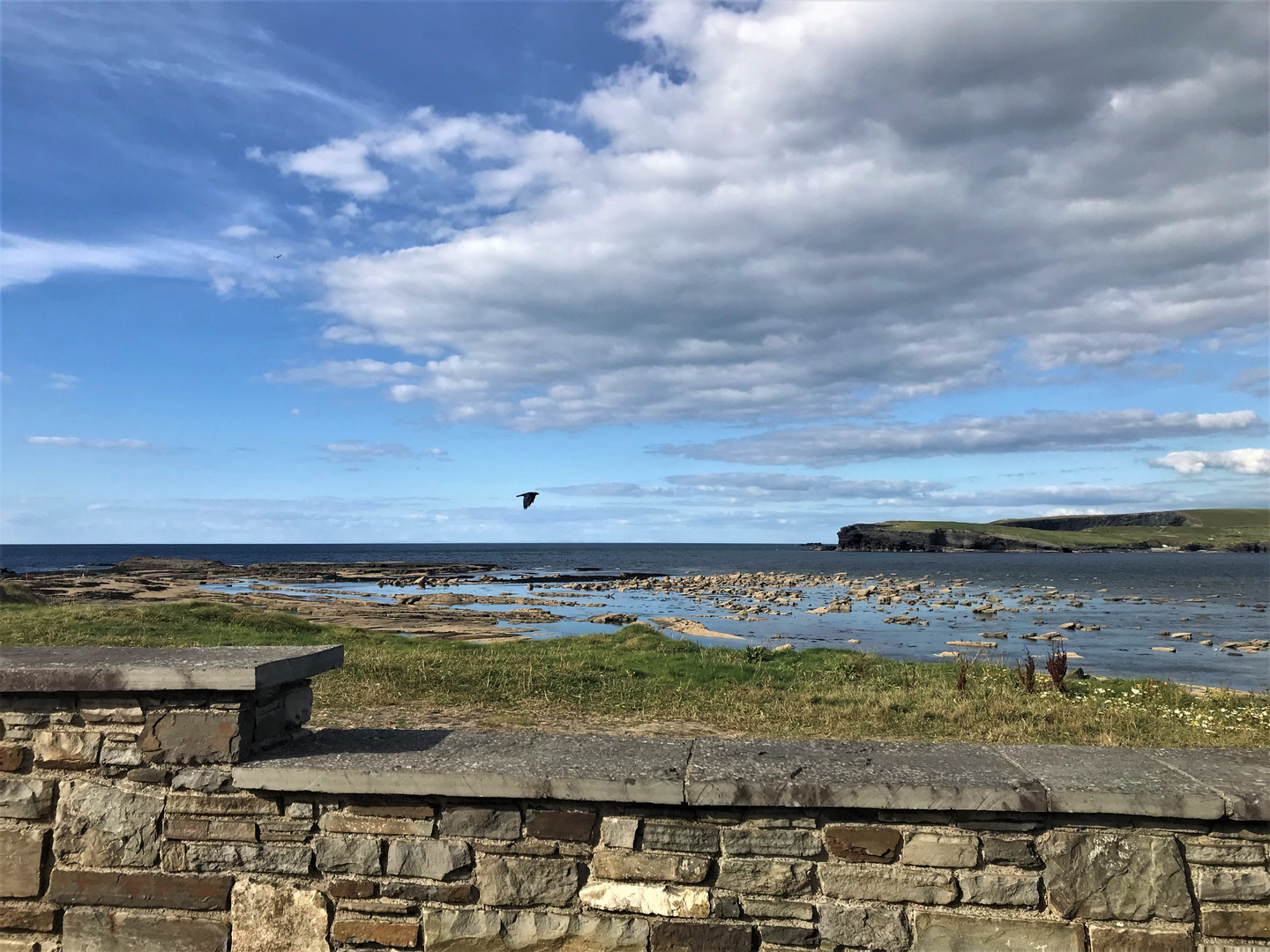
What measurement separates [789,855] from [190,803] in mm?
2856

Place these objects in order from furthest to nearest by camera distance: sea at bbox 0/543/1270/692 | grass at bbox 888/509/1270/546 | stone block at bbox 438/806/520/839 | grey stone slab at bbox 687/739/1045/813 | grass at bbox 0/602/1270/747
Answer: grass at bbox 888/509/1270/546
sea at bbox 0/543/1270/692
grass at bbox 0/602/1270/747
stone block at bbox 438/806/520/839
grey stone slab at bbox 687/739/1045/813

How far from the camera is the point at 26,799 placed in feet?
12.8

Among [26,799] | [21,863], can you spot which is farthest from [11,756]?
[21,863]

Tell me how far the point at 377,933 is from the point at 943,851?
102 inches

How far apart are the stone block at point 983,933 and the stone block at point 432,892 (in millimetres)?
2003

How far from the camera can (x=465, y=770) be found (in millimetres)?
3646

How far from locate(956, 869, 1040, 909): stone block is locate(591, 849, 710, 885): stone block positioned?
1.12 m

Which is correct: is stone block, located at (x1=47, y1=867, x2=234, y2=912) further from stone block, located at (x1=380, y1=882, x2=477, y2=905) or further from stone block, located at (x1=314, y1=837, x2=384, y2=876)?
stone block, located at (x1=380, y1=882, x2=477, y2=905)

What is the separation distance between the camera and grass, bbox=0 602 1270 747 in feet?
33.7

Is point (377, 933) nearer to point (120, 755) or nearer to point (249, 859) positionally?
point (249, 859)

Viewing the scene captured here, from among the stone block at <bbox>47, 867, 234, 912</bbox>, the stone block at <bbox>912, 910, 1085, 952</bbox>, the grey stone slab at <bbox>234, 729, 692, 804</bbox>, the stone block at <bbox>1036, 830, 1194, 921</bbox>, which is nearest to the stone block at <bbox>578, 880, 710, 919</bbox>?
the grey stone slab at <bbox>234, 729, 692, 804</bbox>

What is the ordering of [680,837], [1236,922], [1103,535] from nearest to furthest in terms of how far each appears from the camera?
[1236,922]
[680,837]
[1103,535]

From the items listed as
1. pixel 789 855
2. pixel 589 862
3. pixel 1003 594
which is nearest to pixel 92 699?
pixel 589 862

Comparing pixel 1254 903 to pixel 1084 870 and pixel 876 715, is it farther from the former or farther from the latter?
pixel 876 715
